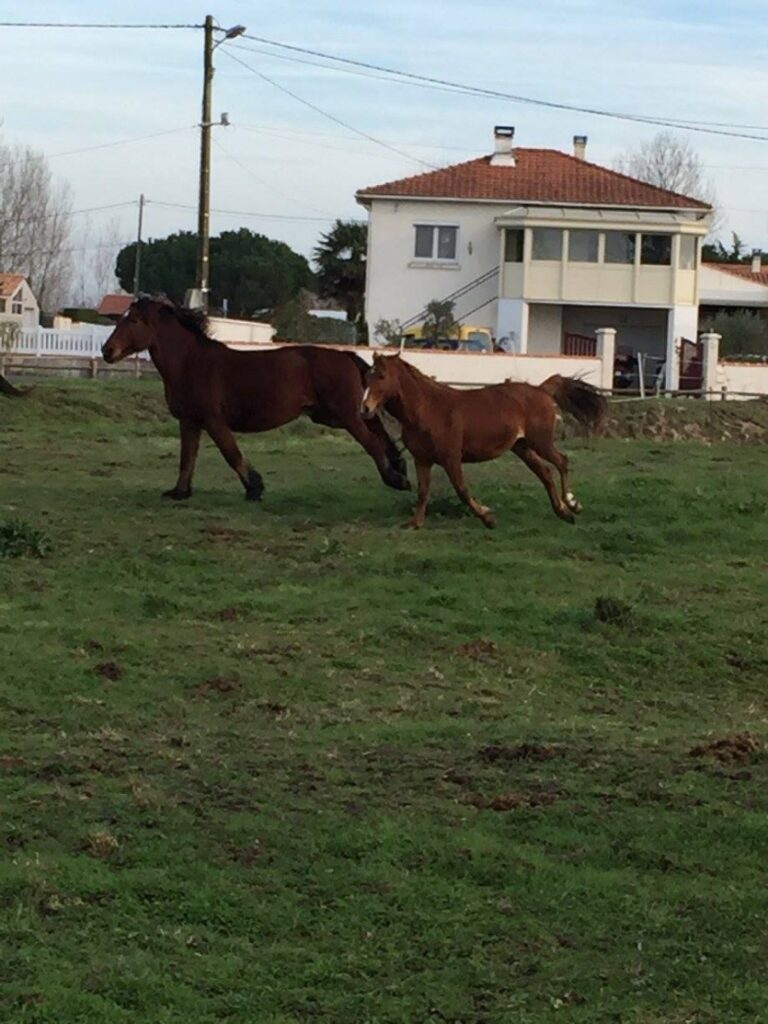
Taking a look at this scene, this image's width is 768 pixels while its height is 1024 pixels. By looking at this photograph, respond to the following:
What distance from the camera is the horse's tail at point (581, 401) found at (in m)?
15.8

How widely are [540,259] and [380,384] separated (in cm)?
3774

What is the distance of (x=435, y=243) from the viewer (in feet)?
173

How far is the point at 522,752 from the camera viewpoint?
7.66 meters

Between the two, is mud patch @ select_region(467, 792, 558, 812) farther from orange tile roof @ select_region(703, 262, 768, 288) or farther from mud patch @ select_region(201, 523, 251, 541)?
orange tile roof @ select_region(703, 262, 768, 288)

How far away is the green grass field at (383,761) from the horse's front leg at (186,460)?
0.87 feet

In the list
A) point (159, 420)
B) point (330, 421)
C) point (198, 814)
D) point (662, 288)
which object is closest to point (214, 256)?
point (662, 288)

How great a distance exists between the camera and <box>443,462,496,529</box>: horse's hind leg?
1477cm

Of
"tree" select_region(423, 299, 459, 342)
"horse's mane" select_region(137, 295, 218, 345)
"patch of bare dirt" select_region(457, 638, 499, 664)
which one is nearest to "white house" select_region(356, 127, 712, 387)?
"tree" select_region(423, 299, 459, 342)

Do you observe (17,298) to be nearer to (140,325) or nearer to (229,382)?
(140,325)

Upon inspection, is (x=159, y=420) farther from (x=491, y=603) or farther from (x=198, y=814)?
(x=198, y=814)

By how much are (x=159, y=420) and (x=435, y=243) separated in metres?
28.2

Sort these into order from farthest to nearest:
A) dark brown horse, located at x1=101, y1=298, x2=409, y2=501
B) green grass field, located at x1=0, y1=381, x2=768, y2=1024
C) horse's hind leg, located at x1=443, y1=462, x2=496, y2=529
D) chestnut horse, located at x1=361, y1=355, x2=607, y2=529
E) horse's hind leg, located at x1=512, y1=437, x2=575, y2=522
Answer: dark brown horse, located at x1=101, y1=298, x2=409, y2=501 < horse's hind leg, located at x1=512, y1=437, x2=575, y2=522 < horse's hind leg, located at x1=443, y1=462, x2=496, y2=529 < chestnut horse, located at x1=361, y1=355, x2=607, y2=529 < green grass field, located at x1=0, y1=381, x2=768, y2=1024

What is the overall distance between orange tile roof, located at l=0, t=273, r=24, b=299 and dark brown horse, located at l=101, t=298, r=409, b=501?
50.1 m

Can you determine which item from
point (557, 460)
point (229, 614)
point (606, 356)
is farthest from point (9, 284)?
point (229, 614)
